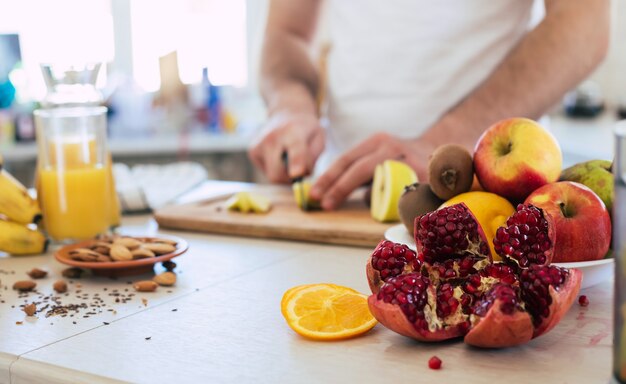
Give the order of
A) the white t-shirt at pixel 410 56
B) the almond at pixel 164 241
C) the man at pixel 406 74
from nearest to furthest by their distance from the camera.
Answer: the almond at pixel 164 241 < the man at pixel 406 74 < the white t-shirt at pixel 410 56

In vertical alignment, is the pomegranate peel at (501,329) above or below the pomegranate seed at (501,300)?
below

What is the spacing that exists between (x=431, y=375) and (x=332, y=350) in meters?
0.12

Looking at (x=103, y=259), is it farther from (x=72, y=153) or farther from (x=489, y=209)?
(x=489, y=209)

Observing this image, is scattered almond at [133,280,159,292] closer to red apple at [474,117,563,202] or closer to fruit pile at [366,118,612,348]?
fruit pile at [366,118,612,348]

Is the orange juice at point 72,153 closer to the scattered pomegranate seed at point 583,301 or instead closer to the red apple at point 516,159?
the red apple at point 516,159

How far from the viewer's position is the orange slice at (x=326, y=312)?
0.81m

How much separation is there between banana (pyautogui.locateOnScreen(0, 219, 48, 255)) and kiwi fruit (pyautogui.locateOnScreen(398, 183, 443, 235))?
2.07 feet

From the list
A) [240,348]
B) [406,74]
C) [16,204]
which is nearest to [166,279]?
[240,348]

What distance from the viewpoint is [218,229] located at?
148 centimetres

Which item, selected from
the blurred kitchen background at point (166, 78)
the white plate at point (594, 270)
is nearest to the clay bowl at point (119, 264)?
the white plate at point (594, 270)

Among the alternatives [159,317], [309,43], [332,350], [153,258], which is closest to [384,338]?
[332,350]

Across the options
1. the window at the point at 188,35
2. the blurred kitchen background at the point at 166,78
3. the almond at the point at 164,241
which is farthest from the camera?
the window at the point at 188,35

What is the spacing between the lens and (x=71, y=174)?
1.37m

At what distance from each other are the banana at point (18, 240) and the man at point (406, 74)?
53 cm
